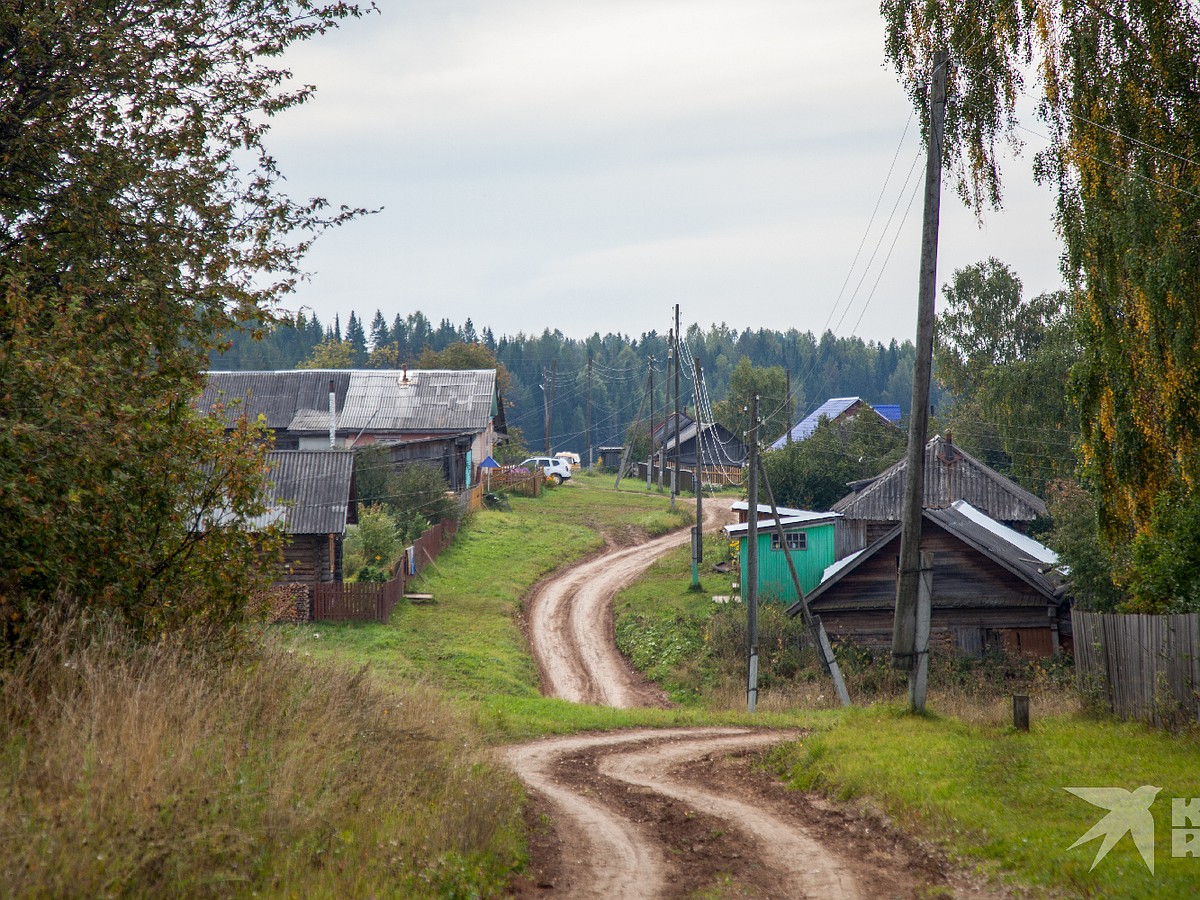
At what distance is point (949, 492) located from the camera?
39.5 metres

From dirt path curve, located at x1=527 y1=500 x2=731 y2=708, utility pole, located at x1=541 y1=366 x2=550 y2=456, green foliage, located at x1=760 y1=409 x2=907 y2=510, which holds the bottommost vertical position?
dirt path curve, located at x1=527 y1=500 x2=731 y2=708

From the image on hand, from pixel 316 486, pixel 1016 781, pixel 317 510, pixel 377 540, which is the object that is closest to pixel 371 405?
pixel 377 540

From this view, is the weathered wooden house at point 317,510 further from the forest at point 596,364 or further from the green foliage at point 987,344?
the forest at point 596,364

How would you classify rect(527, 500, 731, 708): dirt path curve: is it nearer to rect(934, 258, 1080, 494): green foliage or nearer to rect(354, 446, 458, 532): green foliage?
rect(354, 446, 458, 532): green foliage

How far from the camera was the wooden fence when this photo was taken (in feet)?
38.0

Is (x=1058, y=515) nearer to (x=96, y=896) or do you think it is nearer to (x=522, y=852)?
(x=522, y=852)

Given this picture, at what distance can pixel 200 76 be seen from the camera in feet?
34.8

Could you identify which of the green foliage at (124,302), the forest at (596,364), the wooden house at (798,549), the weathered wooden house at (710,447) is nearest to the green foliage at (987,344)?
the wooden house at (798,549)

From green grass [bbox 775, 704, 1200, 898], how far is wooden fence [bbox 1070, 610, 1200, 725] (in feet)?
1.27

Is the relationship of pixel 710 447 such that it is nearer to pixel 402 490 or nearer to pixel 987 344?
pixel 987 344

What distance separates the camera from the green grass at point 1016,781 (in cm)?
692

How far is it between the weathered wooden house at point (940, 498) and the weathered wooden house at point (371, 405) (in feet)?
66.9

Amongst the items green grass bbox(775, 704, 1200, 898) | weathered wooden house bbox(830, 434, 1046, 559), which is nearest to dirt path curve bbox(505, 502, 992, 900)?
green grass bbox(775, 704, 1200, 898)

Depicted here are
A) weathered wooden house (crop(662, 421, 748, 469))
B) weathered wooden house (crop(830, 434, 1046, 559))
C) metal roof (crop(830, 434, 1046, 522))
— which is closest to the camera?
weathered wooden house (crop(830, 434, 1046, 559))
